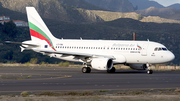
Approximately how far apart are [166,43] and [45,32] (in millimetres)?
98460

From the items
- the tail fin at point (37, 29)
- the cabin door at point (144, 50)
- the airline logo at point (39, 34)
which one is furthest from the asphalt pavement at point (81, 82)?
the tail fin at point (37, 29)

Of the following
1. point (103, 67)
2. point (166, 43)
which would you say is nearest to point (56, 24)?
point (166, 43)

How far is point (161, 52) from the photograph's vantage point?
3600 centimetres

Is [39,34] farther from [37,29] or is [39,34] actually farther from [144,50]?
[144,50]

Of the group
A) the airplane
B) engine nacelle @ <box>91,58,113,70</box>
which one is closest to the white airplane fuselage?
the airplane

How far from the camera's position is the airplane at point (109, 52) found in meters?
36.0

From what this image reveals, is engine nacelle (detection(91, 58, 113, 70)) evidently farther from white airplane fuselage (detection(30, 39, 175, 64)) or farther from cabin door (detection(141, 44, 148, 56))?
cabin door (detection(141, 44, 148, 56))

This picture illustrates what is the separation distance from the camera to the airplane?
118 ft

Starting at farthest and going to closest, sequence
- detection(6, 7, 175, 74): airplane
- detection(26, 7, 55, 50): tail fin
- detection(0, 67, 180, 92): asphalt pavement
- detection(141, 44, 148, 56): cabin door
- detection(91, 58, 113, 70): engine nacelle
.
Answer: detection(26, 7, 55, 50): tail fin, detection(141, 44, 148, 56): cabin door, detection(6, 7, 175, 74): airplane, detection(91, 58, 113, 70): engine nacelle, detection(0, 67, 180, 92): asphalt pavement

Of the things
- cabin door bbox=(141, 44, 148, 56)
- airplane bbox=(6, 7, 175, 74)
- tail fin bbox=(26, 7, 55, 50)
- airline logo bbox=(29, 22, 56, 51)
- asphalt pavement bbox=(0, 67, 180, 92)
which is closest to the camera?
asphalt pavement bbox=(0, 67, 180, 92)

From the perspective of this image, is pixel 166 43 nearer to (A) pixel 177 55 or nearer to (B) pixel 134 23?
(A) pixel 177 55

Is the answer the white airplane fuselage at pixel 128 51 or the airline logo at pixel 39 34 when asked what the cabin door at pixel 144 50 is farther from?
the airline logo at pixel 39 34

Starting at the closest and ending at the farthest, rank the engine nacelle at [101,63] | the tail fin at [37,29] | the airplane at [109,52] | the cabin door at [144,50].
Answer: the engine nacelle at [101,63]
the airplane at [109,52]
the cabin door at [144,50]
the tail fin at [37,29]

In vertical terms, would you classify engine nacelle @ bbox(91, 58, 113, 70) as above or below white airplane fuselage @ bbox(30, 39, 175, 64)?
below
